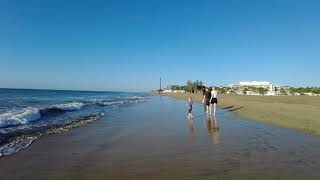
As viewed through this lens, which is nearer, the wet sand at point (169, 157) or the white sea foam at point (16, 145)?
the wet sand at point (169, 157)

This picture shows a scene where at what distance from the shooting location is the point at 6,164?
7.70m

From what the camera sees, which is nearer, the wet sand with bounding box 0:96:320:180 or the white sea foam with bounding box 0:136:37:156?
the wet sand with bounding box 0:96:320:180

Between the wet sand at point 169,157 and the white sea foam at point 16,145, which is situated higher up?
the wet sand at point 169,157

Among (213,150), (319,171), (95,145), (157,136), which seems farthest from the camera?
(157,136)

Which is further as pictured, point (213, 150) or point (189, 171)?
point (213, 150)

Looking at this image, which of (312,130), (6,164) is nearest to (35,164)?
(6,164)

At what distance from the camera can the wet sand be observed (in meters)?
6.82

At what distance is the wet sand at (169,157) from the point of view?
→ 22.4ft

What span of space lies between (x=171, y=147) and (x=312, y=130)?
21.9 ft

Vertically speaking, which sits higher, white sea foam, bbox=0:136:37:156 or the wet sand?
the wet sand

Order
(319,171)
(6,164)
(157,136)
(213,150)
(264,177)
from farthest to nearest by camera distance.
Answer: (157,136) < (213,150) < (6,164) < (319,171) < (264,177)

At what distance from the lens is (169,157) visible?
8.45 metres

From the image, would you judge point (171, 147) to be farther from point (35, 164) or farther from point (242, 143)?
point (35, 164)

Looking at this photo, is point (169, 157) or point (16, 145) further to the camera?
point (16, 145)
